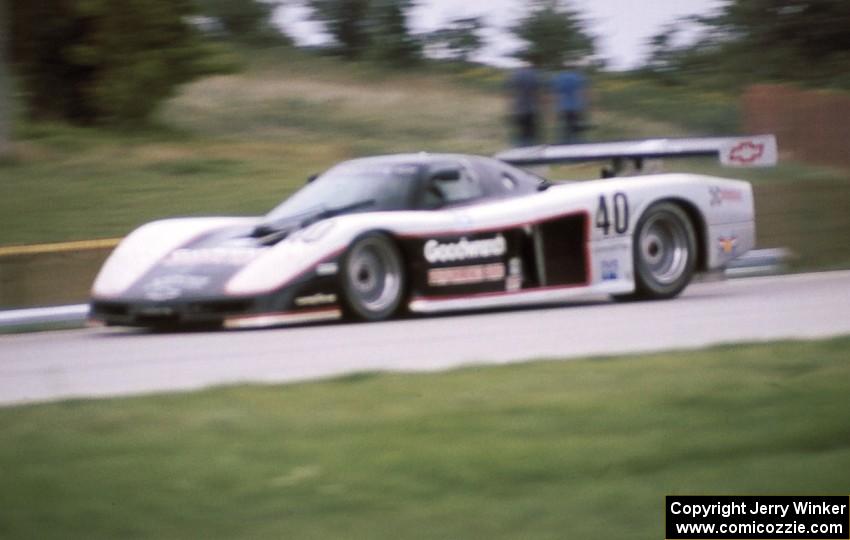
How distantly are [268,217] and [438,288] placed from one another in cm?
142

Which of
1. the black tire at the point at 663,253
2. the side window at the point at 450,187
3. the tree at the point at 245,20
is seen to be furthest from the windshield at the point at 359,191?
the tree at the point at 245,20

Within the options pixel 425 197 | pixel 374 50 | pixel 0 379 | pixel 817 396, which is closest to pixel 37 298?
pixel 425 197

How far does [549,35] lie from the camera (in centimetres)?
3591

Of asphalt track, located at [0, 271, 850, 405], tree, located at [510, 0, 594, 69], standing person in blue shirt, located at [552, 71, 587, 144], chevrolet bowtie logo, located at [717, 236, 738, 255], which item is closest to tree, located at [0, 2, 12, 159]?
standing person in blue shirt, located at [552, 71, 587, 144]

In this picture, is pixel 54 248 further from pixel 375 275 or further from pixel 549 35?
pixel 549 35

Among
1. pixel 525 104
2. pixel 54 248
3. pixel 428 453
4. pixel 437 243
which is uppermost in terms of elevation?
pixel 525 104

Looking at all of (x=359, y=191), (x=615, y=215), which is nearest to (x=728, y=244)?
(x=615, y=215)

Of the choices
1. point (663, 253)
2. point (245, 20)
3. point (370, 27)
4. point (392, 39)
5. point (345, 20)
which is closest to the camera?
point (663, 253)

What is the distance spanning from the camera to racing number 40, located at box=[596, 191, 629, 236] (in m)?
12.6

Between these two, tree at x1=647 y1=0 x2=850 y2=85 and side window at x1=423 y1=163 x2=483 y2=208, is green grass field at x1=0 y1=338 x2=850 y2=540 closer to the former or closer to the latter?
side window at x1=423 y1=163 x2=483 y2=208

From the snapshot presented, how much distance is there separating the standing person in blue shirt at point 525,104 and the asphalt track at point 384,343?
6.25 meters

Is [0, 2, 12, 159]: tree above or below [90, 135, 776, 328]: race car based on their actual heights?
above

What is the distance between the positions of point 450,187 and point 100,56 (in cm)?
976

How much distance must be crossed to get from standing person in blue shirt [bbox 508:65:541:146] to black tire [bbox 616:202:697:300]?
18.1ft
